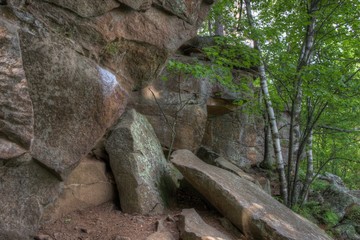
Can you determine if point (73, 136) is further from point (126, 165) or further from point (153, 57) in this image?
point (153, 57)

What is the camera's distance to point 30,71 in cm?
376

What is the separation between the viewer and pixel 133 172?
529cm

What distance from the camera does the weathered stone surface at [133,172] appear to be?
524 centimetres

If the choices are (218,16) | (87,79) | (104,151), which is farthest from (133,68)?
(218,16)

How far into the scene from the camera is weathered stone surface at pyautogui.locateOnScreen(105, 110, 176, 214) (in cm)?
524

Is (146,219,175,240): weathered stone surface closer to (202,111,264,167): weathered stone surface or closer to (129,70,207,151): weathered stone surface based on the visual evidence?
(129,70,207,151): weathered stone surface

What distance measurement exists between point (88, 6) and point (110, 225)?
3.29m

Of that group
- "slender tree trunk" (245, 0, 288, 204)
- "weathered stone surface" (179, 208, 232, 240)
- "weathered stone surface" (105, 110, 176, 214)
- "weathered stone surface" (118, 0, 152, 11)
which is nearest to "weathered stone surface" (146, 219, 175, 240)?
"weathered stone surface" (179, 208, 232, 240)

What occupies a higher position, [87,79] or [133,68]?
[133,68]

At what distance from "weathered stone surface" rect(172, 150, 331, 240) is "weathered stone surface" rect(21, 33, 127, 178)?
77.5 inches

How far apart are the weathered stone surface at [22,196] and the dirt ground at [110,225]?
0.30 m

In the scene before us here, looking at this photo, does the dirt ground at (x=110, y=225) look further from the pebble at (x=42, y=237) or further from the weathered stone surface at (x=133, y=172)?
the weathered stone surface at (x=133, y=172)

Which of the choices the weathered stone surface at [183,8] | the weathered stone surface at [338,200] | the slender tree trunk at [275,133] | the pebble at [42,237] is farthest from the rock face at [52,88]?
the weathered stone surface at [338,200]

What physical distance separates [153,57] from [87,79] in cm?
160
